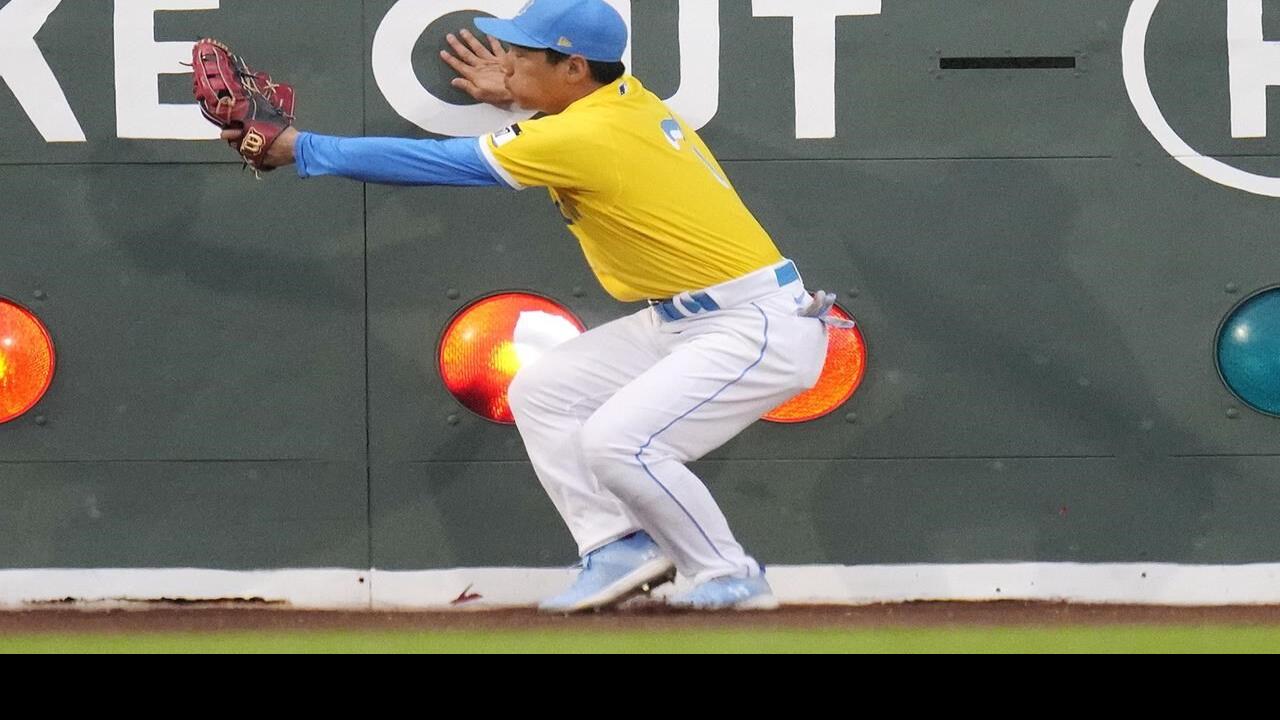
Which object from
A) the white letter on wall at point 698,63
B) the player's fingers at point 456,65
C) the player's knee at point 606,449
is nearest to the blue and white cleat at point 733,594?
the player's knee at point 606,449

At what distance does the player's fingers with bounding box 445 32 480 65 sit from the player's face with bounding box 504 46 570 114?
2.9 inches

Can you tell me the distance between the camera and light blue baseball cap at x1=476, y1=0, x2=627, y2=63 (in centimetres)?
399

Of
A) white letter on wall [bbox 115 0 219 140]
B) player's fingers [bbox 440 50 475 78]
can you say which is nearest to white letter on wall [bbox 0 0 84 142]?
white letter on wall [bbox 115 0 219 140]

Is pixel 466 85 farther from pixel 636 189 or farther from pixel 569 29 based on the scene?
pixel 636 189

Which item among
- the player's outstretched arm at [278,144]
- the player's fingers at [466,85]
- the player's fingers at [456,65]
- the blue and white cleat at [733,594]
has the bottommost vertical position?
the blue and white cleat at [733,594]

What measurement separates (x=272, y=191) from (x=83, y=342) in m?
0.50

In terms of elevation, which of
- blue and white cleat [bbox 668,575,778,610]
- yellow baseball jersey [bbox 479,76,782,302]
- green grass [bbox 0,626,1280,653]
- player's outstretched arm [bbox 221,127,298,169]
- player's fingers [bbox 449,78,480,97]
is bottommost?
blue and white cleat [bbox 668,575,778,610]

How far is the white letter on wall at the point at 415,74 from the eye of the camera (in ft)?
13.6

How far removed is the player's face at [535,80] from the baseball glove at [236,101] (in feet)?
1.64

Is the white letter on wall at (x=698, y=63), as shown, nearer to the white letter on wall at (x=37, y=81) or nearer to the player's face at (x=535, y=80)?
the player's face at (x=535, y=80)

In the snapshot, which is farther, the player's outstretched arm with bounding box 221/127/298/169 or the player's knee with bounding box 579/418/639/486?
the player's knee with bounding box 579/418/639/486

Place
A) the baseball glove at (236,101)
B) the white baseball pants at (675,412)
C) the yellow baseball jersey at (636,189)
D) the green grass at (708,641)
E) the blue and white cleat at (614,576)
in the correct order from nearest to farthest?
1. the green grass at (708,641)
2. the baseball glove at (236,101)
3. the yellow baseball jersey at (636,189)
4. the white baseball pants at (675,412)
5. the blue and white cleat at (614,576)

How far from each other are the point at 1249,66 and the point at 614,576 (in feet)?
5.55

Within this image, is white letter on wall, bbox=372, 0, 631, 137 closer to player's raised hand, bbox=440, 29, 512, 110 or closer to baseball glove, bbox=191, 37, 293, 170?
player's raised hand, bbox=440, 29, 512, 110
